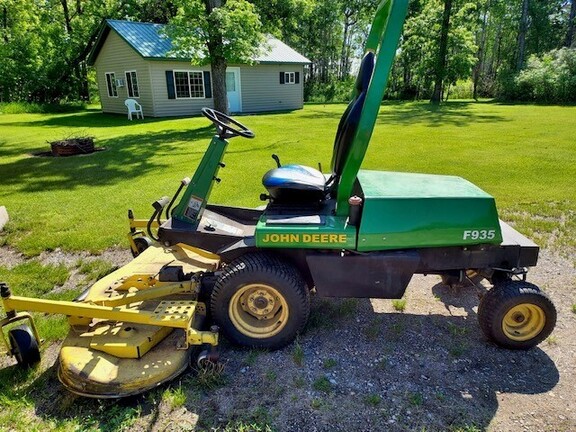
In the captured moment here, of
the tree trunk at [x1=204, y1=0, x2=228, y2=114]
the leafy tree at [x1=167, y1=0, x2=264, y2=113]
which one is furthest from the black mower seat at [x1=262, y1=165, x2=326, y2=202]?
the tree trunk at [x1=204, y1=0, x2=228, y2=114]

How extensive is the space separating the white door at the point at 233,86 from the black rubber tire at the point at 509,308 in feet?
59.1

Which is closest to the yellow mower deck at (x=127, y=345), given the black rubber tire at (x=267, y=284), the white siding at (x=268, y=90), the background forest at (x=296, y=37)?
the black rubber tire at (x=267, y=284)

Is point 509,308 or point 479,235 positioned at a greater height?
→ point 479,235

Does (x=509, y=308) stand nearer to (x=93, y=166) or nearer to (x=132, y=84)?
(x=93, y=166)

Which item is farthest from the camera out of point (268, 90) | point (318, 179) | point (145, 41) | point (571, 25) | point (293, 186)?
point (571, 25)

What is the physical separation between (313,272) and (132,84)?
59.3 ft

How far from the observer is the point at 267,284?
2773 mm

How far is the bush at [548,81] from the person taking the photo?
22.5 m

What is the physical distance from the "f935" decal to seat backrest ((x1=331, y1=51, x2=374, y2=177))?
36.7 inches

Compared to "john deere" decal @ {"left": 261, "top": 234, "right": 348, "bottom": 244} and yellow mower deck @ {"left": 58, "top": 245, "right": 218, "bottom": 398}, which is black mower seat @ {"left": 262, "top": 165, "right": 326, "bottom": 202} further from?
yellow mower deck @ {"left": 58, "top": 245, "right": 218, "bottom": 398}

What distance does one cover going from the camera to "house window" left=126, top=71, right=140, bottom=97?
1814 centimetres

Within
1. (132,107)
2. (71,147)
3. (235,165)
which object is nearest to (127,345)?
(235,165)

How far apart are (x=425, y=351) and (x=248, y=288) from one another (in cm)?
130

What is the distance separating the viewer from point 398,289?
2801mm
